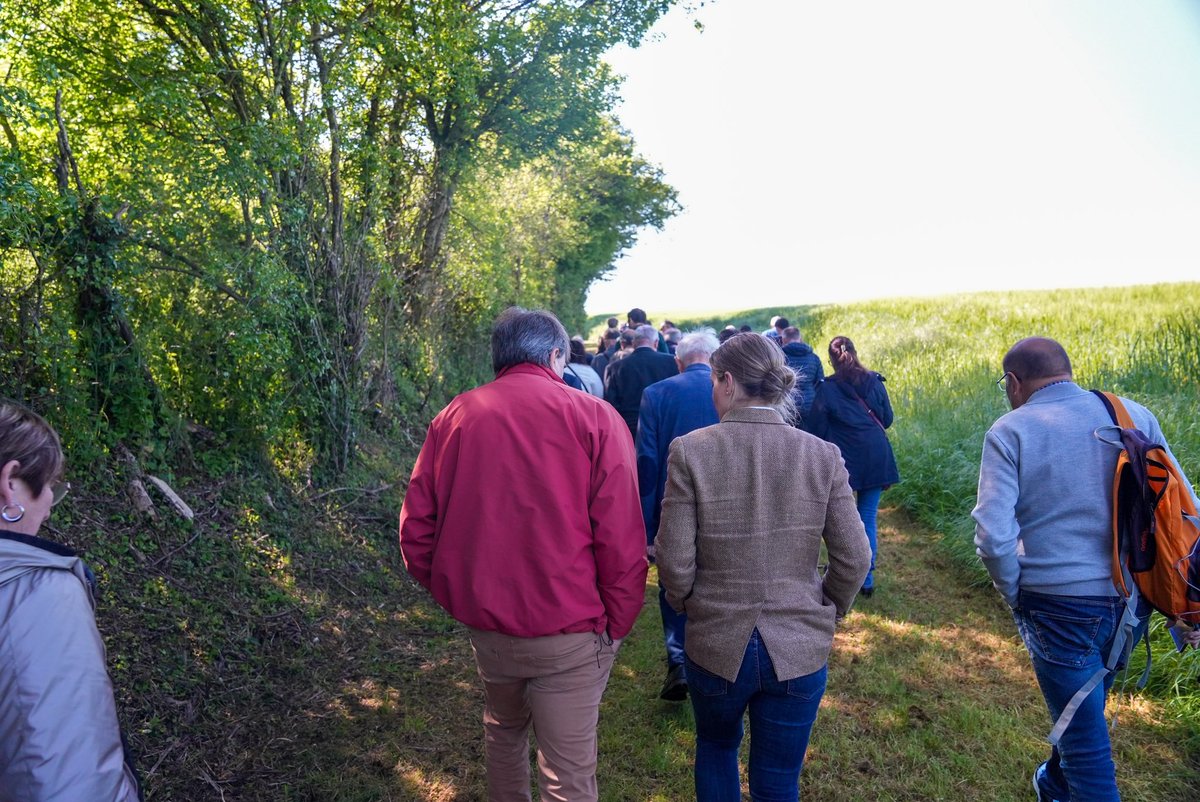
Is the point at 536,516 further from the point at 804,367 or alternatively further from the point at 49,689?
the point at 804,367

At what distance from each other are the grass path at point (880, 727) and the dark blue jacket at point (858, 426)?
1091mm

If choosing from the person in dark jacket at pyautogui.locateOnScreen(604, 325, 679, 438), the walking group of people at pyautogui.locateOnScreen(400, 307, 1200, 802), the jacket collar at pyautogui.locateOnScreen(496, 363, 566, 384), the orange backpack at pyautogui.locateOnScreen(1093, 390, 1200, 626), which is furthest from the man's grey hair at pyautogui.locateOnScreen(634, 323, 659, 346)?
the orange backpack at pyautogui.locateOnScreen(1093, 390, 1200, 626)

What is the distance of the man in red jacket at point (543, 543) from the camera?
2564mm

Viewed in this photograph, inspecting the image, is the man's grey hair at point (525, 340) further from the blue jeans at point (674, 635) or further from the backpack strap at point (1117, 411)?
the blue jeans at point (674, 635)

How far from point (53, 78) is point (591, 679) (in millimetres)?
4587

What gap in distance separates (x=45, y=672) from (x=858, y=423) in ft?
18.0

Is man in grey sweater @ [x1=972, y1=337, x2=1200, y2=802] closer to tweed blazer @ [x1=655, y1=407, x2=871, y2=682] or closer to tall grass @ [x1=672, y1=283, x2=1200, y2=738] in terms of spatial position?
tweed blazer @ [x1=655, y1=407, x2=871, y2=682]

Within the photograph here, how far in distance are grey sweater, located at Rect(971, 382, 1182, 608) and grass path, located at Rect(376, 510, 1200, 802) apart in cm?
149

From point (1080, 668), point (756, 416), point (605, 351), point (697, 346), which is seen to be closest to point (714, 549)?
point (756, 416)

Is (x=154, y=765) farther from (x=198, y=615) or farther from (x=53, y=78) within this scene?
(x=53, y=78)

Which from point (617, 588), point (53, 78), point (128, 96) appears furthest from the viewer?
point (128, 96)

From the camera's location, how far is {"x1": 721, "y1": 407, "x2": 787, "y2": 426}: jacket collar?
99.7 inches

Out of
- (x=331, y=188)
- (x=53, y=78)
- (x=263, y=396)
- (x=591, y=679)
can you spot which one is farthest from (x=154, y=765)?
(x=331, y=188)

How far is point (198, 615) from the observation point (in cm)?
476
